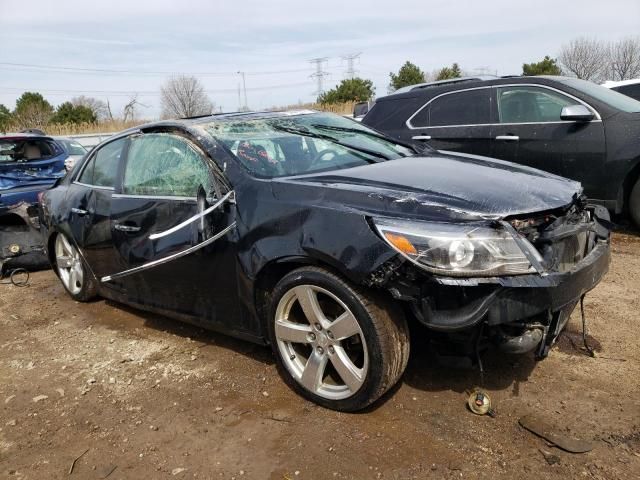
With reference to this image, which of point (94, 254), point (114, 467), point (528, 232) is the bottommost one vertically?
point (114, 467)

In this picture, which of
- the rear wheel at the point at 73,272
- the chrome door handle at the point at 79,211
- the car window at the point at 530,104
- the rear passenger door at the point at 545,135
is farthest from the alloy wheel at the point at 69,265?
the car window at the point at 530,104

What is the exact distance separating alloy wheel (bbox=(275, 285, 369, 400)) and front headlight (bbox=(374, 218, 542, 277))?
1.49 ft

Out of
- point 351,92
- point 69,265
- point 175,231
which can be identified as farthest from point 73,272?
point 351,92

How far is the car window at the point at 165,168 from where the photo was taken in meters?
3.28

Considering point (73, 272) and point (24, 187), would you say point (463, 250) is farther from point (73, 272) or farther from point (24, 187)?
point (24, 187)

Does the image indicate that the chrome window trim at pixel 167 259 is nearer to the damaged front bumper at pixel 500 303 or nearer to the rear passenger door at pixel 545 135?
the damaged front bumper at pixel 500 303

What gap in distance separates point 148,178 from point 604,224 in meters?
2.89

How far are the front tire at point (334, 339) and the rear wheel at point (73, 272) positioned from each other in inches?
92.3

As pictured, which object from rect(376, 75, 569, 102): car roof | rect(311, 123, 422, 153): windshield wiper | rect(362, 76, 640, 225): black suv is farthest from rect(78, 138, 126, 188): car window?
rect(376, 75, 569, 102): car roof

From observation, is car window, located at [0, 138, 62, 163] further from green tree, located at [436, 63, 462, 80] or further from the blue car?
green tree, located at [436, 63, 462, 80]

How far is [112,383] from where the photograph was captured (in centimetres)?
334

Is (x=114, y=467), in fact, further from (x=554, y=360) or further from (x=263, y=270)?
(x=554, y=360)

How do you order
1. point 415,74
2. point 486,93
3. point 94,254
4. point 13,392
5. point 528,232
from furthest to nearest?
point 415,74 → point 486,93 → point 94,254 → point 13,392 → point 528,232

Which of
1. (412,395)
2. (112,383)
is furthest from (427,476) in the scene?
(112,383)
